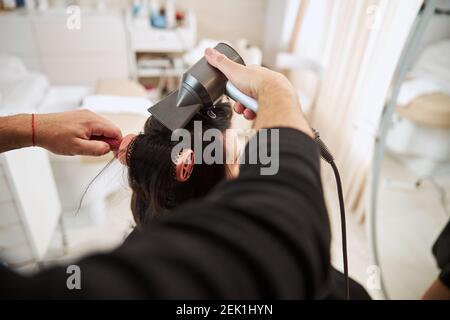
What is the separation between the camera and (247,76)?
557mm

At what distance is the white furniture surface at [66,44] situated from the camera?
7.70 ft

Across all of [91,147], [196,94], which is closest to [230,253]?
[196,94]

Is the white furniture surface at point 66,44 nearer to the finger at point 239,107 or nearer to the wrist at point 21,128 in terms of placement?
the wrist at point 21,128

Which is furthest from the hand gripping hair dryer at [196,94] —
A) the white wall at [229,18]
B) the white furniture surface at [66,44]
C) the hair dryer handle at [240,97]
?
the white wall at [229,18]

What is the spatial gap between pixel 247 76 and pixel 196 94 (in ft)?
0.39

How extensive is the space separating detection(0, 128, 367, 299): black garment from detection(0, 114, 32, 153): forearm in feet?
1.85

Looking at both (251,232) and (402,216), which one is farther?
(402,216)

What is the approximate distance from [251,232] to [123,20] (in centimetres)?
268

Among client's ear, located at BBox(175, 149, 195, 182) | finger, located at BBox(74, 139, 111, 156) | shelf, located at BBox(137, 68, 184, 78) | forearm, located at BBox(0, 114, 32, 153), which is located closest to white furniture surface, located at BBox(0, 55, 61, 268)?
forearm, located at BBox(0, 114, 32, 153)

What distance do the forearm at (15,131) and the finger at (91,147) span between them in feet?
0.39

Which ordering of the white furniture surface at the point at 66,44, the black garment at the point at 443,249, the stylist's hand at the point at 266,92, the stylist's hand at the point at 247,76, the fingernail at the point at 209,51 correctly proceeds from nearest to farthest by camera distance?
the stylist's hand at the point at 266,92
the stylist's hand at the point at 247,76
the fingernail at the point at 209,51
the black garment at the point at 443,249
the white furniture surface at the point at 66,44
